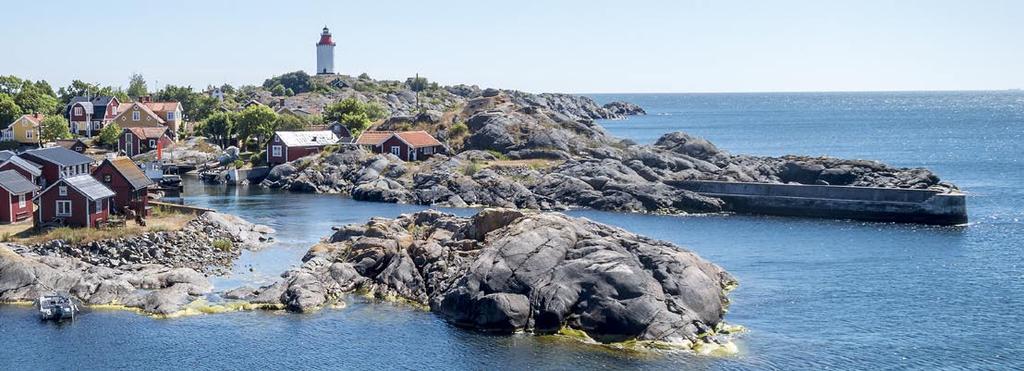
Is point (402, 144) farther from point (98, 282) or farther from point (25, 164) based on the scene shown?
point (98, 282)

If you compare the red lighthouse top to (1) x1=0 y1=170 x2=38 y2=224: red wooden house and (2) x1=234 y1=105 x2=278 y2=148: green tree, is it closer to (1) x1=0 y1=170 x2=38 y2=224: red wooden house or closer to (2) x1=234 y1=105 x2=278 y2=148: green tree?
(2) x1=234 y1=105 x2=278 y2=148: green tree

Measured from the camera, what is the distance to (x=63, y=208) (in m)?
57.8

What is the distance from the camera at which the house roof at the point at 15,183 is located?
5956 centimetres

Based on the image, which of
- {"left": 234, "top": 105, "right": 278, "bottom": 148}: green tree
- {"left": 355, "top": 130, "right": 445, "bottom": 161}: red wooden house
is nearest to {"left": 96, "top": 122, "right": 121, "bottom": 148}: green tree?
{"left": 234, "top": 105, "right": 278, "bottom": 148}: green tree

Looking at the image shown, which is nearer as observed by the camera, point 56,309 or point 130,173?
point 56,309

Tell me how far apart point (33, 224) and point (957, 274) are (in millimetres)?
53664

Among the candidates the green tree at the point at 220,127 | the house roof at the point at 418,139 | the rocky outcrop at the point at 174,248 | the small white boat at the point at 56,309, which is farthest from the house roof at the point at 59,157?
the green tree at the point at 220,127

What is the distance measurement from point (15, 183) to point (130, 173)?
665cm

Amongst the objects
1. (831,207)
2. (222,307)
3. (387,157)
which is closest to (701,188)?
(831,207)

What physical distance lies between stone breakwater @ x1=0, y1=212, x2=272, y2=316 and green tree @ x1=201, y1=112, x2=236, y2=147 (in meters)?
60.7

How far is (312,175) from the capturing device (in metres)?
100

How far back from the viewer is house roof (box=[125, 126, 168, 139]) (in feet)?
376

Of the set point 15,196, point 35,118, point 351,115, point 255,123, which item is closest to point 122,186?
point 15,196

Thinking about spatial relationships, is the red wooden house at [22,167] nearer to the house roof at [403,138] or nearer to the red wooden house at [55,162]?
the red wooden house at [55,162]
